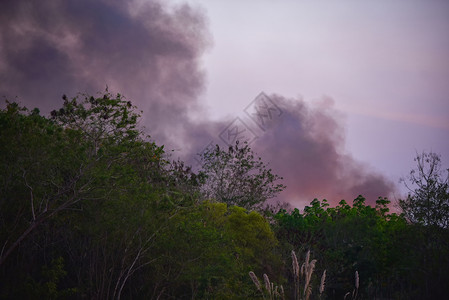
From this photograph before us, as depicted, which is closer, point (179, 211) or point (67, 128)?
point (67, 128)

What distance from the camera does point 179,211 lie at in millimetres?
14688

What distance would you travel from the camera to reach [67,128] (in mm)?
13164

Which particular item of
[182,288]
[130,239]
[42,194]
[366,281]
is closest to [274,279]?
[182,288]

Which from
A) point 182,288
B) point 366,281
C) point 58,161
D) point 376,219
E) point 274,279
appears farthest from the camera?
point 376,219

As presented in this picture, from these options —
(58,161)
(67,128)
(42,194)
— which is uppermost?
(67,128)

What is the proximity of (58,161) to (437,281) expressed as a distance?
48.7 ft

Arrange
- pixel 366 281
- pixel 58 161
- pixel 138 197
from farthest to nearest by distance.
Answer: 1. pixel 366 281
2. pixel 138 197
3. pixel 58 161

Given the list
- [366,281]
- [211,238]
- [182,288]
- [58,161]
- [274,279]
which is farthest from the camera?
[366,281]

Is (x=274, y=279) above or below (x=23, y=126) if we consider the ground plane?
below

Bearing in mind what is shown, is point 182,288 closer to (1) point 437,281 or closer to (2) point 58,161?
(2) point 58,161

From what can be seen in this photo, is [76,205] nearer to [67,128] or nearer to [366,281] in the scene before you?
[67,128]

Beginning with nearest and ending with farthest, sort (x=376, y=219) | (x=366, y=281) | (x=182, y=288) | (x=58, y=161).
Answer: (x=58, y=161)
(x=182, y=288)
(x=366, y=281)
(x=376, y=219)

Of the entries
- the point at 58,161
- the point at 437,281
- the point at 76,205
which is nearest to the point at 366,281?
the point at 437,281

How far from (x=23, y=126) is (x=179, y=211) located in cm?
560
